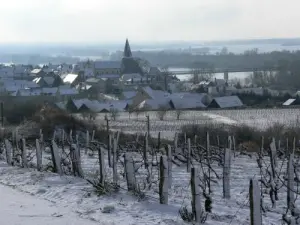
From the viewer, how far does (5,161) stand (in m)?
13.1

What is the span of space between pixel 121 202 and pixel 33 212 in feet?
4.06

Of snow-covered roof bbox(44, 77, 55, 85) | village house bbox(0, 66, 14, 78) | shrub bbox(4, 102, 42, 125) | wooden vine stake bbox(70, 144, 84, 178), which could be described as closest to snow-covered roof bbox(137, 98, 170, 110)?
shrub bbox(4, 102, 42, 125)

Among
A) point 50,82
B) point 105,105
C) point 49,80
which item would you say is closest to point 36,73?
point 49,80

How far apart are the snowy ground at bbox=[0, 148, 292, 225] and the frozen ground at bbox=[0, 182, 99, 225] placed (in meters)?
0.01

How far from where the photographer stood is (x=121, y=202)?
26.5 ft

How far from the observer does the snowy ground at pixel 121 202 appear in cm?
724

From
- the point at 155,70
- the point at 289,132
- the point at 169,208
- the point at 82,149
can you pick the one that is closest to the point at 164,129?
the point at 289,132

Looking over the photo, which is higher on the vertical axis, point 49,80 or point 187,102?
point 49,80

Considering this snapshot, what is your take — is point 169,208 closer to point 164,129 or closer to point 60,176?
point 60,176

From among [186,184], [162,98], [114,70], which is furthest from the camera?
[114,70]

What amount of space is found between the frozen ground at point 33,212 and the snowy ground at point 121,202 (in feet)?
0.04

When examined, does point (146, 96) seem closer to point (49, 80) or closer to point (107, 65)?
point (49, 80)

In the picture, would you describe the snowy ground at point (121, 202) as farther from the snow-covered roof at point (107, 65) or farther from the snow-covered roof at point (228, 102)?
the snow-covered roof at point (107, 65)

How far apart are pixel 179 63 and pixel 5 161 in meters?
137
